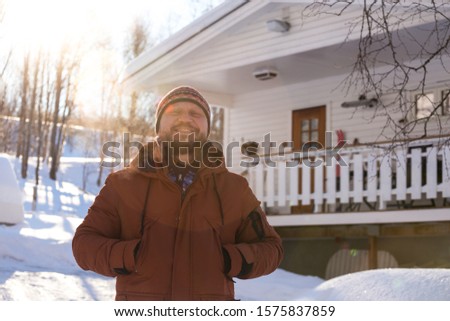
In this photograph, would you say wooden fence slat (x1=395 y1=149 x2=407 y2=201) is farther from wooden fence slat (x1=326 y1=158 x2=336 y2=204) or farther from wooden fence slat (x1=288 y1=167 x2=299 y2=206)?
wooden fence slat (x1=288 y1=167 x2=299 y2=206)

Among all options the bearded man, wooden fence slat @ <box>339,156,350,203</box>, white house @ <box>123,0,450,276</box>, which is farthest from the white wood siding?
the bearded man

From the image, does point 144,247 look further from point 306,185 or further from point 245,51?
point 245,51

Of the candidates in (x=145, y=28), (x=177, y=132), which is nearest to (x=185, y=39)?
(x=177, y=132)

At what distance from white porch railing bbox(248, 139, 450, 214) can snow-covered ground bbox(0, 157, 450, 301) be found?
58.8 inches

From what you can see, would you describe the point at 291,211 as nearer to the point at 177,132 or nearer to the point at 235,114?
the point at 235,114

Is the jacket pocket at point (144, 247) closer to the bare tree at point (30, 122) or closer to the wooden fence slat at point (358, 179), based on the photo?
the wooden fence slat at point (358, 179)

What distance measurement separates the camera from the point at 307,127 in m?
13.6

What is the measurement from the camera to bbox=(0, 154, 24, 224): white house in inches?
472

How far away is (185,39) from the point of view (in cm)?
1307

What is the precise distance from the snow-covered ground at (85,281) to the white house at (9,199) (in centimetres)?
22

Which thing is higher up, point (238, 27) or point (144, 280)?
point (238, 27)

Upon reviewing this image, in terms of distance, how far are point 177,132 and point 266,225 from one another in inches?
20.1

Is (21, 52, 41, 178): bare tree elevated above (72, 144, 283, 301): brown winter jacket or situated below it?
above

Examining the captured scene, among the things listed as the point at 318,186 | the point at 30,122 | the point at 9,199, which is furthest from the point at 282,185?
the point at 30,122
